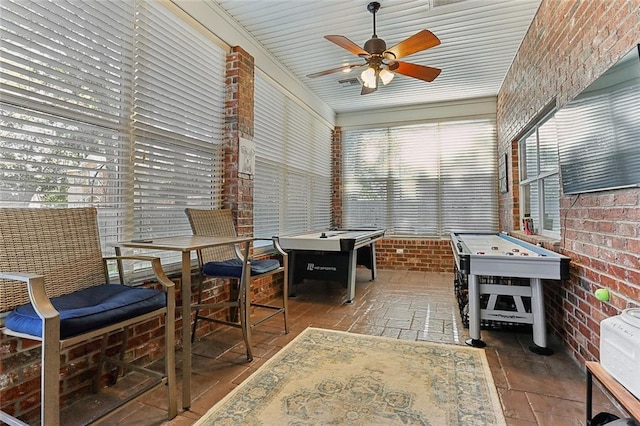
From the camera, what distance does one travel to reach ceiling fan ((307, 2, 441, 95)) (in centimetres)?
283

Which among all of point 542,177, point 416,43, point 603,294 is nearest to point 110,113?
point 416,43

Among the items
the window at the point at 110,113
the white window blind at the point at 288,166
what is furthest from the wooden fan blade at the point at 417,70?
the window at the point at 110,113

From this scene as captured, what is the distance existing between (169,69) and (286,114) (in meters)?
2.18

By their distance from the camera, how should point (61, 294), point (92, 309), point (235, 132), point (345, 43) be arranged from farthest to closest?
1. point (235, 132)
2. point (345, 43)
3. point (61, 294)
4. point (92, 309)

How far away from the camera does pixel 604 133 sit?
1896mm

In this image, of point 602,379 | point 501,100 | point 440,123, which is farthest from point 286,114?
point 602,379

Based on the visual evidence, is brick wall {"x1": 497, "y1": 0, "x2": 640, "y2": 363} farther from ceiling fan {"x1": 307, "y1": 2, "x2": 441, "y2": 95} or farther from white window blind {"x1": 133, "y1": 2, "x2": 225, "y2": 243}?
white window blind {"x1": 133, "y1": 2, "x2": 225, "y2": 243}

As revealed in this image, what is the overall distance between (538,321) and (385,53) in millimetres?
2613

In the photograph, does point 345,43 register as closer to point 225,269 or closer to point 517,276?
point 225,269

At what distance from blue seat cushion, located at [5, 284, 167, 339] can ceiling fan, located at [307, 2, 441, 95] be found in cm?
243

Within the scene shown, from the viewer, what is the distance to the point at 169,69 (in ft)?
9.18

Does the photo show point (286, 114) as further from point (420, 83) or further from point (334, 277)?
point (334, 277)

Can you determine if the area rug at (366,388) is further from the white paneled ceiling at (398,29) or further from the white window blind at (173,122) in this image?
the white paneled ceiling at (398,29)

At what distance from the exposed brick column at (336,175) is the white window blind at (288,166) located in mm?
148
